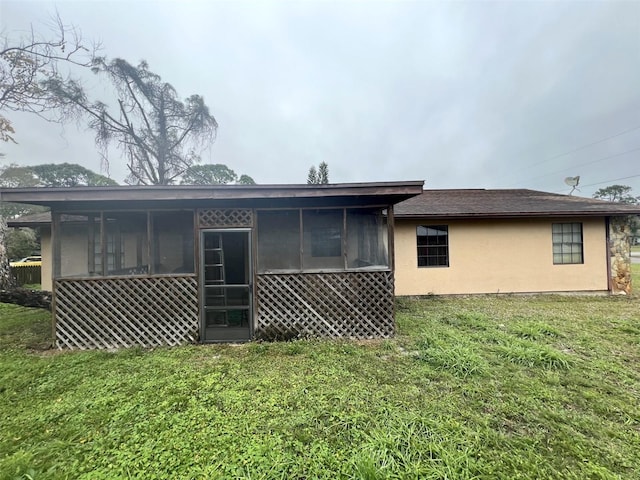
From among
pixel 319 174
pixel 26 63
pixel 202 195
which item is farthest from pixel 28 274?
pixel 319 174

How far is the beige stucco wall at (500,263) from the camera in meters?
8.00

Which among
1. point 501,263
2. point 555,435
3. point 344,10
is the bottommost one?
point 555,435

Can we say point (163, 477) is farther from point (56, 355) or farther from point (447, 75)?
point (447, 75)

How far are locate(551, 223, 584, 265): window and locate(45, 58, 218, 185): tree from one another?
61.6ft

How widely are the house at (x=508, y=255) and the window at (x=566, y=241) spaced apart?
3 centimetres

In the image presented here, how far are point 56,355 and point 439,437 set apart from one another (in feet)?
17.8

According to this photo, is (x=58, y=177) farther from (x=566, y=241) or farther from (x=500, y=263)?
(x=566, y=241)

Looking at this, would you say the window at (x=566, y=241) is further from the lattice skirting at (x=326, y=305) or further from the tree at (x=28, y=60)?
the tree at (x=28, y=60)

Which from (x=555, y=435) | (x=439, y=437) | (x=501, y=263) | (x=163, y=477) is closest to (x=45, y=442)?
(x=163, y=477)

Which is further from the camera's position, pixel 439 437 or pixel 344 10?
pixel 344 10

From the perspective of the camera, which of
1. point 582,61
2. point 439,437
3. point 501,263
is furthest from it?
point 582,61

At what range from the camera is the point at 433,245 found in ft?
26.5

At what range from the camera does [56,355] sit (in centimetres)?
429

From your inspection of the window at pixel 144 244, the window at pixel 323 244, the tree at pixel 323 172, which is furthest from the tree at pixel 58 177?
the window at pixel 323 244
